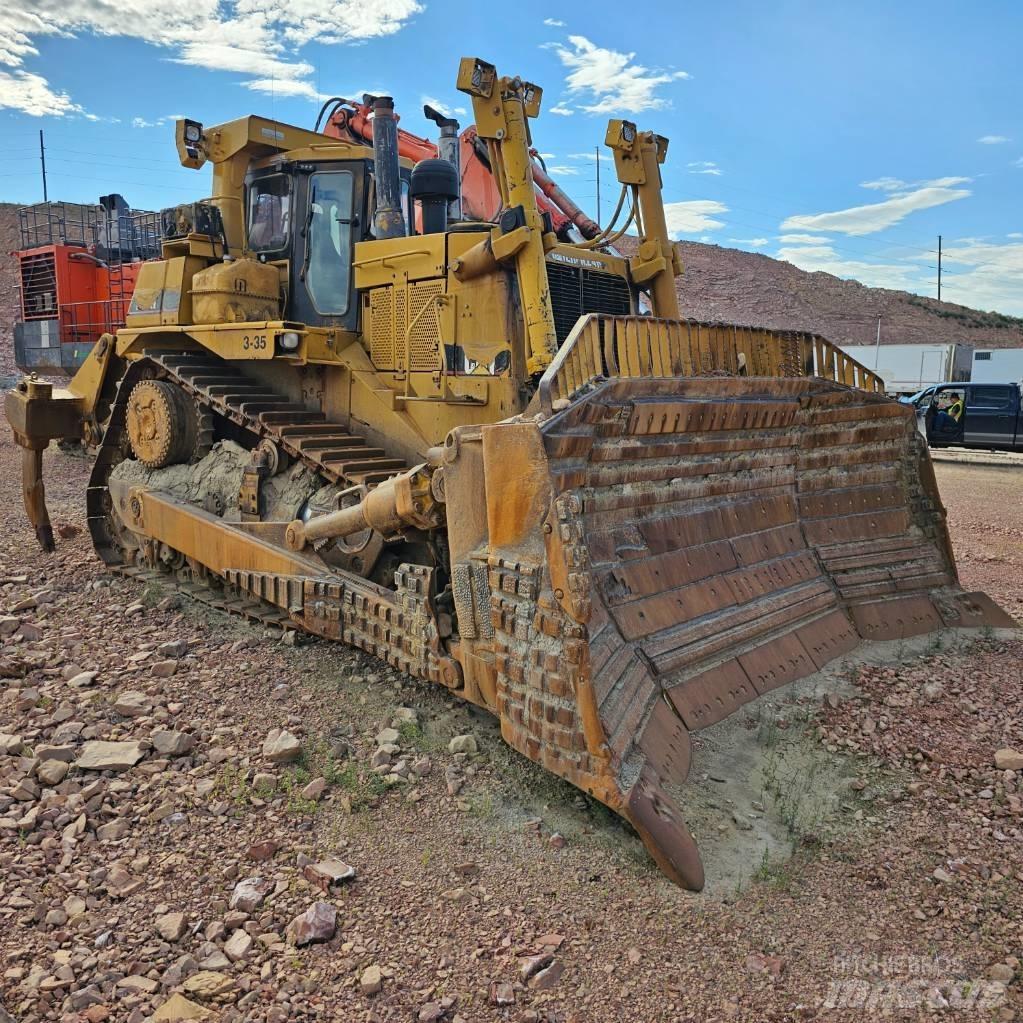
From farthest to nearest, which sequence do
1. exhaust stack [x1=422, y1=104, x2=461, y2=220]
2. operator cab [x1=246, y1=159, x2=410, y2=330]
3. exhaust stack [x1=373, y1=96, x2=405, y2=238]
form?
exhaust stack [x1=422, y1=104, x2=461, y2=220] → operator cab [x1=246, y1=159, x2=410, y2=330] → exhaust stack [x1=373, y1=96, x2=405, y2=238]

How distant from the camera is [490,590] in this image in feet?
12.2

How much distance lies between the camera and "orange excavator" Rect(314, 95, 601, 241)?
7.79 m

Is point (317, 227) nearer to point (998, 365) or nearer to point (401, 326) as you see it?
point (401, 326)

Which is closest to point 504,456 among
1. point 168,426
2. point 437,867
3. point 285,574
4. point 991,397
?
point 437,867

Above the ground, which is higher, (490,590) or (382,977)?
(490,590)

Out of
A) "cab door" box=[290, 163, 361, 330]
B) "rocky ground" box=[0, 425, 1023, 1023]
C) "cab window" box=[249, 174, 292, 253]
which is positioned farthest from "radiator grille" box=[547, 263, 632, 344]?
"rocky ground" box=[0, 425, 1023, 1023]

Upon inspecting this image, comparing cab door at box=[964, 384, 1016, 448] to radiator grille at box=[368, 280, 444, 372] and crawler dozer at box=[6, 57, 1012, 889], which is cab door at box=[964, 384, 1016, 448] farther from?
radiator grille at box=[368, 280, 444, 372]

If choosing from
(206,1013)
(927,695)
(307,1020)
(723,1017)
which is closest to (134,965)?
(206,1013)

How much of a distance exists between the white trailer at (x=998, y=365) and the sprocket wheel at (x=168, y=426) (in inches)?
935

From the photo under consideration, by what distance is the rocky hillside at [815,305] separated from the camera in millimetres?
48156

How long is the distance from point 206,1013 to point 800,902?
1.87 m

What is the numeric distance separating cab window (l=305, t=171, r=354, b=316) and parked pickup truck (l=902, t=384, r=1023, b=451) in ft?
47.3

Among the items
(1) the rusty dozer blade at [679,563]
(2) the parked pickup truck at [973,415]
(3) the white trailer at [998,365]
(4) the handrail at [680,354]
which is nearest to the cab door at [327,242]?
(4) the handrail at [680,354]

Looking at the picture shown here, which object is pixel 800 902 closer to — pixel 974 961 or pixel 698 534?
pixel 974 961
